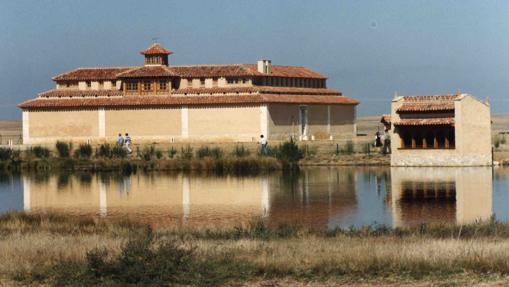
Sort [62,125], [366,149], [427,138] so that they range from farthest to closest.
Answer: [62,125] → [366,149] → [427,138]

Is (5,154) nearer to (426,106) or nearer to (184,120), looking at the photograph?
(184,120)

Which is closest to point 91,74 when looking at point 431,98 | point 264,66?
point 264,66

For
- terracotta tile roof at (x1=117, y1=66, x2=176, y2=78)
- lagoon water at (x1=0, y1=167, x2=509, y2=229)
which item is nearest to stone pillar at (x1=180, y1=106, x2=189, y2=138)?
terracotta tile roof at (x1=117, y1=66, x2=176, y2=78)

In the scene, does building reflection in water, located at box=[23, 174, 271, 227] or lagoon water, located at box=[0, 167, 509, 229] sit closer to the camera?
lagoon water, located at box=[0, 167, 509, 229]

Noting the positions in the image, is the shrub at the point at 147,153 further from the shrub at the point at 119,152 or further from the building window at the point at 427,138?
the building window at the point at 427,138

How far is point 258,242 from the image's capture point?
742 inches

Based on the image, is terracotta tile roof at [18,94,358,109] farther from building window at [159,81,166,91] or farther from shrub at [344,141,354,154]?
shrub at [344,141,354,154]

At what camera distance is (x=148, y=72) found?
69375 mm

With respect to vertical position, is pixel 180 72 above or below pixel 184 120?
above

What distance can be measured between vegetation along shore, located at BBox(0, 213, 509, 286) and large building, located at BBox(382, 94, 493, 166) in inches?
1132

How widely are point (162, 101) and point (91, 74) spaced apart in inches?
320

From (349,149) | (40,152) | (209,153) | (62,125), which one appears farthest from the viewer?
(62,125)

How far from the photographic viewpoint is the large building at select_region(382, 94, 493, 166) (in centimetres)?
4741

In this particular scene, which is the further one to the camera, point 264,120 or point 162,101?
point 162,101
